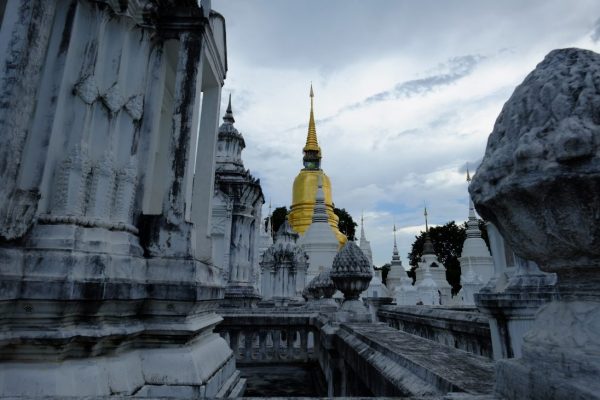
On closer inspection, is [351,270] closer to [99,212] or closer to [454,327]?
[454,327]

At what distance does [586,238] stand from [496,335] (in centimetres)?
427

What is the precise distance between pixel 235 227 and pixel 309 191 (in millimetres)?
30625

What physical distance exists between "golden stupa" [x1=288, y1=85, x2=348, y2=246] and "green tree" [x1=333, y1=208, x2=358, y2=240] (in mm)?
13843

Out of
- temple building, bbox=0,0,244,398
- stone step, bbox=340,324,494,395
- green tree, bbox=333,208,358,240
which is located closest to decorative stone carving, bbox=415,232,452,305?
green tree, bbox=333,208,358,240

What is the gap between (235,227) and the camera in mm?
12141

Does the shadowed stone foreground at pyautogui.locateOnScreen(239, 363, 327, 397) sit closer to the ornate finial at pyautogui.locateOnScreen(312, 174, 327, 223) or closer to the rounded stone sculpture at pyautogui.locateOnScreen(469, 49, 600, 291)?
the rounded stone sculpture at pyautogui.locateOnScreen(469, 49, 600, 291)

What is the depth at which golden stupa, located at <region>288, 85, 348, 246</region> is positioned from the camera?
129 feet

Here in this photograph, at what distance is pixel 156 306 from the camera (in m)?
3.42

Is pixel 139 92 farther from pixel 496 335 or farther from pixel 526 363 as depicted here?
pixel 496 335

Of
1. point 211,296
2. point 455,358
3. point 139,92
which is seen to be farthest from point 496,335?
point 139,92

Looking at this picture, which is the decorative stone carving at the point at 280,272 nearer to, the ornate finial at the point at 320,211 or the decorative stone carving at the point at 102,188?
the decorative stone carving at the point at 102,188

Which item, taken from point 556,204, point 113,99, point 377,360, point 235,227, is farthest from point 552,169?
point 235,227

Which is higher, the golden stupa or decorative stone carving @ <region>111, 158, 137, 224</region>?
the golden stupa

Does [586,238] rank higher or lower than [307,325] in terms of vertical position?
higher
